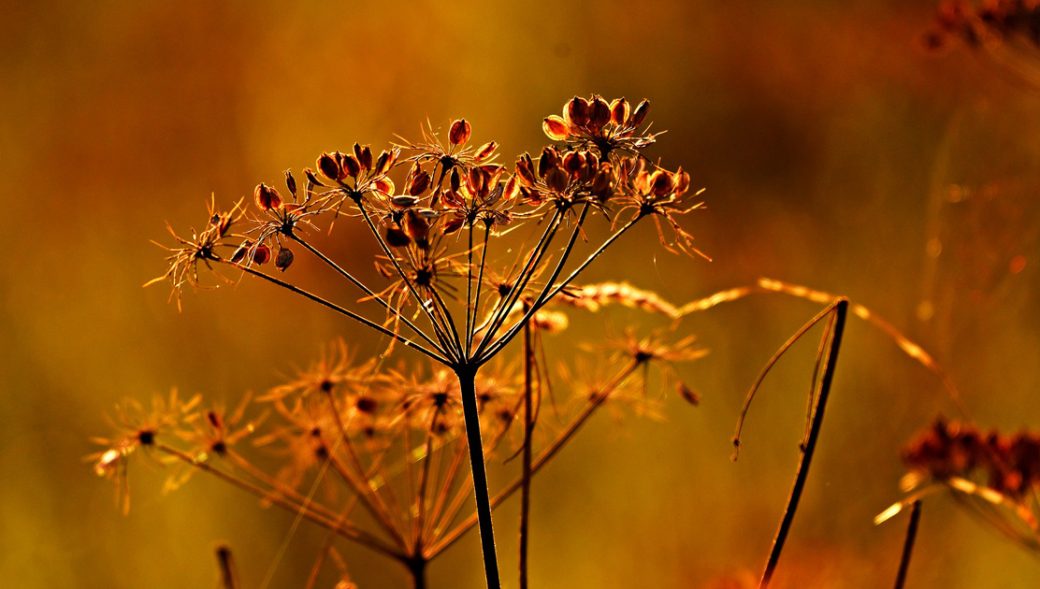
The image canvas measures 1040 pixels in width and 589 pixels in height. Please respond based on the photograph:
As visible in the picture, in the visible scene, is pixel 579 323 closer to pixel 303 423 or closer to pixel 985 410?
pixel 985 410

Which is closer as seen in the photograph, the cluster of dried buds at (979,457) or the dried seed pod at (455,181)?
the dried seed pod at (455,181)

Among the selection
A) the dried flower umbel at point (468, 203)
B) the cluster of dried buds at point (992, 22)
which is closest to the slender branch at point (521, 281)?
the dried flower umbel at point (468, 203)

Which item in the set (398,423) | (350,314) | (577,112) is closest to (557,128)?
(577,112)

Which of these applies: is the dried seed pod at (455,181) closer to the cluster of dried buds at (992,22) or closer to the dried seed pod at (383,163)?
the dried seed pod at (383,163)

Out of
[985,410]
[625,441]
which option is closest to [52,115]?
[625,441]

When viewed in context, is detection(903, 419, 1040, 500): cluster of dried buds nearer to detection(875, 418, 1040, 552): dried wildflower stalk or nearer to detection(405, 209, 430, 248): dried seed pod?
detection(875, 418, 1040, 552): dried wildflower stalk

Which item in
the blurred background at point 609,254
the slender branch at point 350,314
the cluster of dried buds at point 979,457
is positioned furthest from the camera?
the blurred background at point 609,254

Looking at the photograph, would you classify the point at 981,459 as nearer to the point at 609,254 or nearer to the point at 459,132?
the point at 459,132
